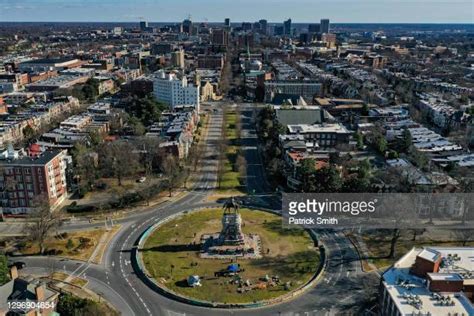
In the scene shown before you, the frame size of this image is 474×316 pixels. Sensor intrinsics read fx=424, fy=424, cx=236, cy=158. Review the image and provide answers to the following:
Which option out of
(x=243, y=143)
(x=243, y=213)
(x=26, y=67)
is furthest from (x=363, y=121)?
(x=26, y=67)

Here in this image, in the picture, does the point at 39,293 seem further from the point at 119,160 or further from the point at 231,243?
the point at 119,160

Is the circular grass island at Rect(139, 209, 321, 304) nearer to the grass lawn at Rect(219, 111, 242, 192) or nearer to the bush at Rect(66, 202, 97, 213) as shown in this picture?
the grass lawn at Rect(219, 111, 242, 192)

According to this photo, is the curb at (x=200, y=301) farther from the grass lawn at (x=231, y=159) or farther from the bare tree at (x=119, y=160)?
the grass lawn at (x=231, y=159)

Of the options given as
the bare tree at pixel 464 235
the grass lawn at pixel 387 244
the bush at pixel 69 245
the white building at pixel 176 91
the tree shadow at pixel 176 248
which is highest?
the white building at pixel 176 91

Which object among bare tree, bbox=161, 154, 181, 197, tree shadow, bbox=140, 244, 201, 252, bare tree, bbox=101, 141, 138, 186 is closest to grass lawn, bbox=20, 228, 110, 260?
tree shadow, bbox=140, 244, 201, 252

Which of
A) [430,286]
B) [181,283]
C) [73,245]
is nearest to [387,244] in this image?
[430,286]

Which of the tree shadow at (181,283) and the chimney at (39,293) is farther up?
the chimney at (39,293)

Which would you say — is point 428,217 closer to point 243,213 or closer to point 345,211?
point 345,211

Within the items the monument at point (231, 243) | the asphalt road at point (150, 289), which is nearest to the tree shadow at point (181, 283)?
the asphalt road at point (150, 289)
